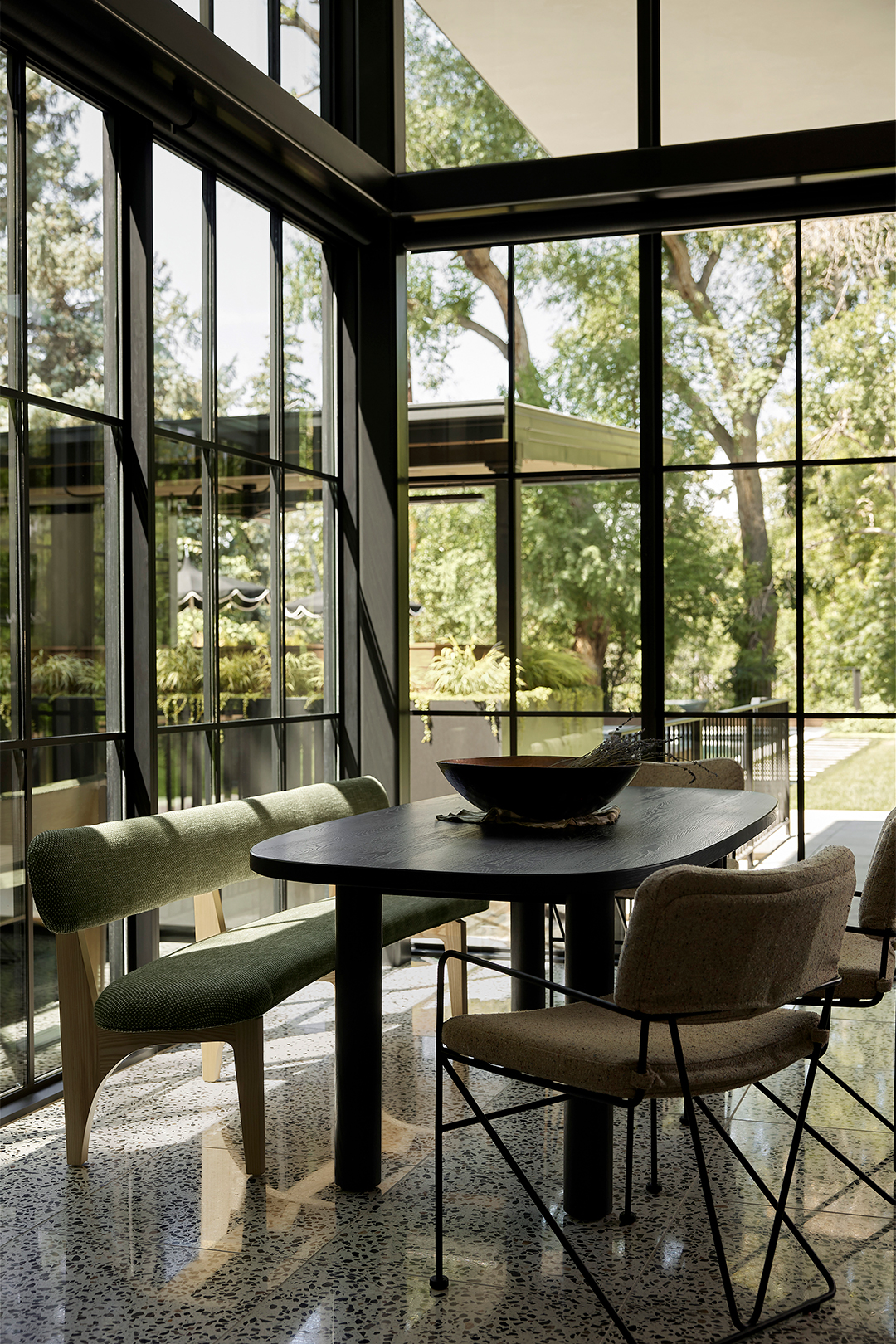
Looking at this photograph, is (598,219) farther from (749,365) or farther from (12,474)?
(749,365)

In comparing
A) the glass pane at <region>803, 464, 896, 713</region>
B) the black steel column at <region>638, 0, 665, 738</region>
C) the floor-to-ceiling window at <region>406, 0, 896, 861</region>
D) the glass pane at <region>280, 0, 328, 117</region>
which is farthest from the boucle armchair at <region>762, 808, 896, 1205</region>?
the glass pane at <region>803, 464, 896, 713</region>

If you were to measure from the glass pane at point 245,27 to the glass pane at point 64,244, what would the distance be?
103cm

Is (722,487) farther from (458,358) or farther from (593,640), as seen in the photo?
(458,358)

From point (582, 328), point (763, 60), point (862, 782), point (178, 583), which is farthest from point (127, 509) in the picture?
point (862, 782)

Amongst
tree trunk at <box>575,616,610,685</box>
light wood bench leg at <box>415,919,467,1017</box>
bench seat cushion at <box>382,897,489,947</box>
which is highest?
tree trunk at <box>575,616,610,685</box>

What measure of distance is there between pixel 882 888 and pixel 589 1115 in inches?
34.7

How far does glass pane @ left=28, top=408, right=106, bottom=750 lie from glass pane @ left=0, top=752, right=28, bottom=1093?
0.22 metres

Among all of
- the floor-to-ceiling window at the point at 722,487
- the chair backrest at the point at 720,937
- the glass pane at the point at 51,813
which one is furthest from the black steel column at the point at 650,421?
the floor-to-ceiling window at the point at 722,487

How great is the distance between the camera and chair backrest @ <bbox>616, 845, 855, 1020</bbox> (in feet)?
7.02

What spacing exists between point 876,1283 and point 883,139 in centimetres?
417

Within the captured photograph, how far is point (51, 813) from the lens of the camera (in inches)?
146

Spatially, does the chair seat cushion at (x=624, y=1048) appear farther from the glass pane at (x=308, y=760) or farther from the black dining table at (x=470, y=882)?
the glass pane at (x=308, y=760)

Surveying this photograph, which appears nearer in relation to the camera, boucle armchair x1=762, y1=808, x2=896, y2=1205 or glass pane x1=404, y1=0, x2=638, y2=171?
boucle armchair x1=762, y1=808, x2=896, y2=1205

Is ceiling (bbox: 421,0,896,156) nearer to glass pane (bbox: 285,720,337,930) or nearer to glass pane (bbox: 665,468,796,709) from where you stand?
glass pane (bbox: 285,720,337,930)
